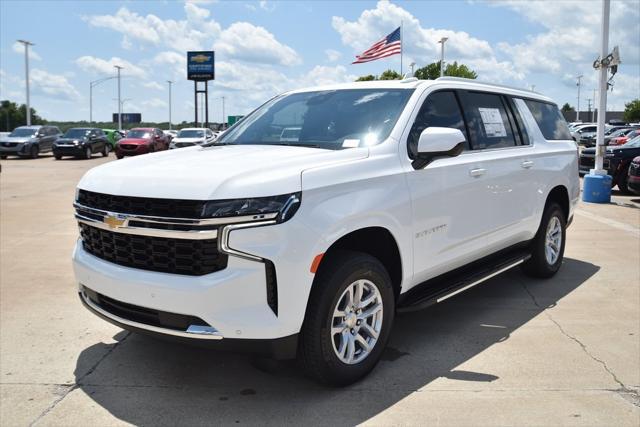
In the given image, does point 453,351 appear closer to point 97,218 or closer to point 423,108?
point 423,108

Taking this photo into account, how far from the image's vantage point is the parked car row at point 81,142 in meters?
29.1

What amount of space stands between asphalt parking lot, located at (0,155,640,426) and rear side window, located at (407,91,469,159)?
4.98 feet

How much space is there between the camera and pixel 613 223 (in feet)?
33.7

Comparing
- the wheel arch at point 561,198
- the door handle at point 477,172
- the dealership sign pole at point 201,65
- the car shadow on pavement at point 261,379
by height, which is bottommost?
the car shadow on pavement at point 261,379

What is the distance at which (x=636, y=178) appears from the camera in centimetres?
1272

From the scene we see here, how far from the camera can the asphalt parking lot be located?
338 centimetres

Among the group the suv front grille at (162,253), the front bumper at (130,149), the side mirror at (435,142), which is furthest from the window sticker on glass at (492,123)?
the front bumper at (130,149)

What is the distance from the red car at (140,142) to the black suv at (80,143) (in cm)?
195

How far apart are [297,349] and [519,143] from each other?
3.25 meters

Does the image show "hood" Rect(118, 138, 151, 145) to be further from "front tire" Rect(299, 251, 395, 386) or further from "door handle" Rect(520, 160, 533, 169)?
"front tire" Rect(299, 251, 395, 386)

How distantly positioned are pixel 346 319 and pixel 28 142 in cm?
2986

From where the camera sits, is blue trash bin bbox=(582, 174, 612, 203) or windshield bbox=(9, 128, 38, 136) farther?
windshield bbox=(9, 128, 38, 136)

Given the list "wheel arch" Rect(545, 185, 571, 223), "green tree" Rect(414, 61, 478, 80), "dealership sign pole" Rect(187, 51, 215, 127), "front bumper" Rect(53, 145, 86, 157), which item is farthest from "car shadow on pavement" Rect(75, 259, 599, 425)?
"dealership sign pole" Rect(187, 51, 215, 127)

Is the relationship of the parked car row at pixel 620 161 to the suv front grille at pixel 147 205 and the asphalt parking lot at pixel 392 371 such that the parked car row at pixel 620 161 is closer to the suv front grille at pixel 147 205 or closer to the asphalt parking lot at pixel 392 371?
the asphalt parking lot at pixel 392 371
